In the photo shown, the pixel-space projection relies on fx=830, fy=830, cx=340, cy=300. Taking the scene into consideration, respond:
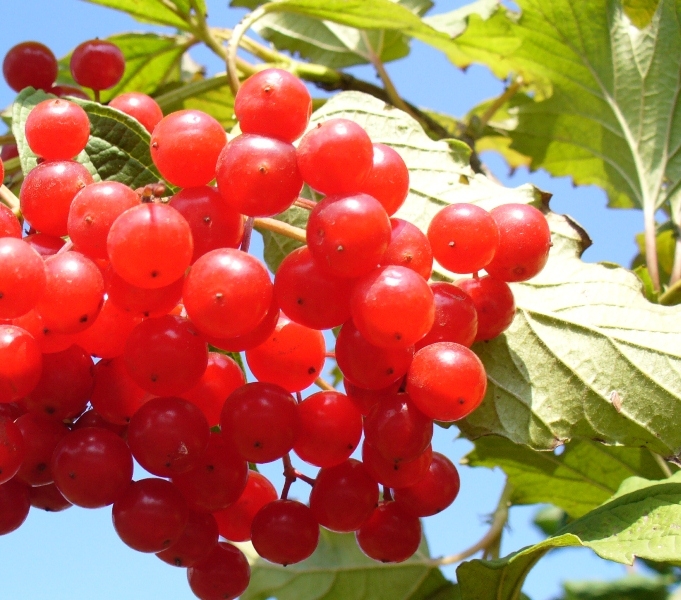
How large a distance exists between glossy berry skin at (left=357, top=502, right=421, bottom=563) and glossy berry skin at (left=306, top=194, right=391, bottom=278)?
356 mm

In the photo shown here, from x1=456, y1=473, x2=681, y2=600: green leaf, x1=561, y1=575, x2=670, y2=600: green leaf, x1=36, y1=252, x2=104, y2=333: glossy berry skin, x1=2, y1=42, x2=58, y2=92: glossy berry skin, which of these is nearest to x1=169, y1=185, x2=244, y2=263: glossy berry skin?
x1=36, y1=252, x2=104, y2=333: glossy berry skin

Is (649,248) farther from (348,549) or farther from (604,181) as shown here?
(348,549)

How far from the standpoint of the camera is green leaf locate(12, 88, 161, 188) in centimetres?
112

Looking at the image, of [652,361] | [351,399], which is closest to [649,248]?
[652,361]

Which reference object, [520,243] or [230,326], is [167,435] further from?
[520,243]

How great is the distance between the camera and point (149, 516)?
3.01 ft

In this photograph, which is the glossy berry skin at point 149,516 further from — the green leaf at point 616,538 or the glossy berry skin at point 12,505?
the green leaf at point 616,538

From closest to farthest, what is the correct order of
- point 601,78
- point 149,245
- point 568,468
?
1. point 149,245
2. point 568,468
3. point 601,78

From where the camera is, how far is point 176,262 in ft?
2.73

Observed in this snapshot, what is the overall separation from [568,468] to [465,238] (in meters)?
0.88

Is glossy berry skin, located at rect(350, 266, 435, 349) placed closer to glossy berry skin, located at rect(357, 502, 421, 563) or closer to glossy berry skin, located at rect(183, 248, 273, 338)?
glossy berry skin, located at rect(183, 248, 273, 338)

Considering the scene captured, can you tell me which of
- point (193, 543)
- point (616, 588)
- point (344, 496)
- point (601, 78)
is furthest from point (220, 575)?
point (616, 588)

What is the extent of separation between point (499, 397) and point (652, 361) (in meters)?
0.22

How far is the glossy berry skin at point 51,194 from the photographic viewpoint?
3.15ft
